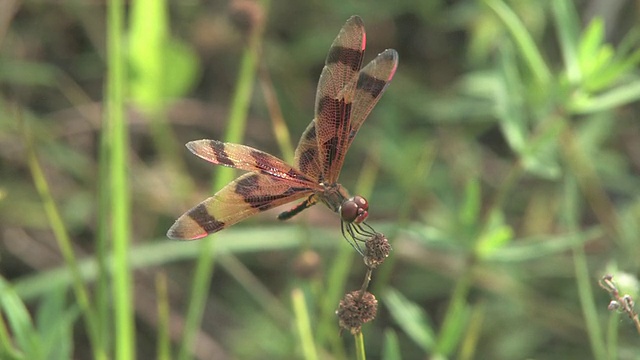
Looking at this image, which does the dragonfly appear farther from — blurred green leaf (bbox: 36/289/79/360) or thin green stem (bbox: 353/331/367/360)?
blurred green leaf (bbox: 36/289/79/360)

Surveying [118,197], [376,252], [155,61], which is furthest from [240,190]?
[155,61]

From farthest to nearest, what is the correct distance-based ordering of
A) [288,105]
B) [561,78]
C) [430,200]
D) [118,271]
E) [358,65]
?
[288,105] → [430,200] → [561,78] → [118,271] → [358,65]

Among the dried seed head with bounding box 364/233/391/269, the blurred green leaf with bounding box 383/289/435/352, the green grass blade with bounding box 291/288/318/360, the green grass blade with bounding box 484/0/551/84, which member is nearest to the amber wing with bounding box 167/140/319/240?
the dried seed head with bounding box 364/233/391/269

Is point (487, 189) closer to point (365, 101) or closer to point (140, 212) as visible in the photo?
point (140, 212)

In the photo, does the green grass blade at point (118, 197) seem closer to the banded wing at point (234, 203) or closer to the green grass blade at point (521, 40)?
the banded wing at point (234, 203)

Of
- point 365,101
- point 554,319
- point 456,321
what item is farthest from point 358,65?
point 554,319

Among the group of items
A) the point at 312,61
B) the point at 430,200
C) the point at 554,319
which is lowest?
the point at 554,319

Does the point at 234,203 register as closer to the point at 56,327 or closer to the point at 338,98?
the point at 338,98
